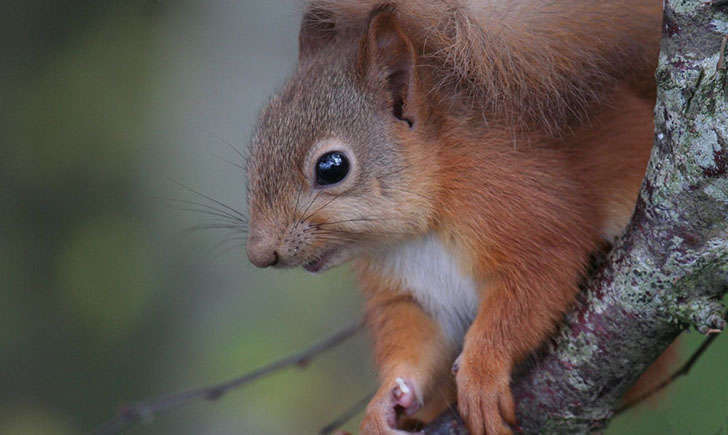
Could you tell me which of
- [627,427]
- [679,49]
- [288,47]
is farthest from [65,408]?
[679,49]

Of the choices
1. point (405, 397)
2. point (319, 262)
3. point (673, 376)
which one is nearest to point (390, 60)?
point (319, 262)

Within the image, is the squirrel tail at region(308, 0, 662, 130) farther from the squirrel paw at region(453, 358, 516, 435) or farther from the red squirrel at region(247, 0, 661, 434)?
the squirrel paw at region(453, 358, 516, 435)

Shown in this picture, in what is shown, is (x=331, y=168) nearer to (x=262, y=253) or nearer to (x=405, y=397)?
(x=262, y=253)

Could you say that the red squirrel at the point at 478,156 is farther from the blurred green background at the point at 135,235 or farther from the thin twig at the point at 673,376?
the blurred green background at the point at 135,235

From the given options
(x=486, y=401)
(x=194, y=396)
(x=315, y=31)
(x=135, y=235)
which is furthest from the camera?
(x=135, y=235)

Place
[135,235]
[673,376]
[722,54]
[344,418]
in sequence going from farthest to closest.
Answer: [135,235]
[344,418]
[673,376]
[722,54]

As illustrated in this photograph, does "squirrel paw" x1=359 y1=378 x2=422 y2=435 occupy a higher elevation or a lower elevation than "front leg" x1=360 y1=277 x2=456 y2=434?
lower

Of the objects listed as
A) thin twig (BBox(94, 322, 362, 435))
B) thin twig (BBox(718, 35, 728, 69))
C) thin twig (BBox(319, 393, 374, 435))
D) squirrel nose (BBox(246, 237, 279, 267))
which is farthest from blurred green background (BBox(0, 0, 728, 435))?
thin twig (BBox(718, 35, 728, 69))
